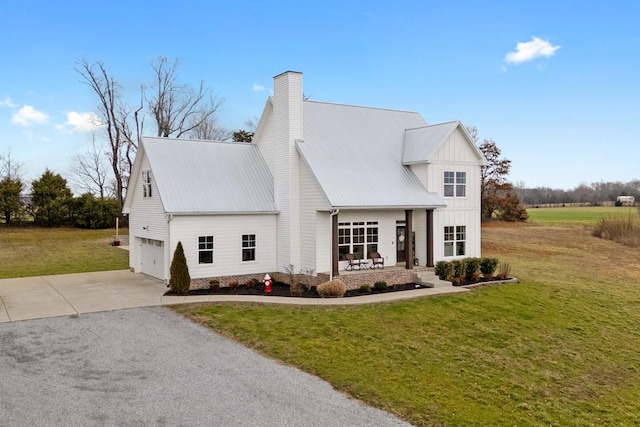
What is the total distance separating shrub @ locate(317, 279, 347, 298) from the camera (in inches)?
701

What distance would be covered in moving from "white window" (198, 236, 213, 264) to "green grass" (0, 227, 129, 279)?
8442 millimetres

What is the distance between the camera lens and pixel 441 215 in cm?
2220

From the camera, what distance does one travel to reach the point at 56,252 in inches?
1257

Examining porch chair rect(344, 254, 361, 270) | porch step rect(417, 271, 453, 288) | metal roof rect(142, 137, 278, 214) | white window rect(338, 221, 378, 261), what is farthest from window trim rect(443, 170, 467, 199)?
metal roof rect(142, 137, 278, 214)

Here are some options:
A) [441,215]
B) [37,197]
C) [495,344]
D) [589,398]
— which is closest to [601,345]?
[495,344]

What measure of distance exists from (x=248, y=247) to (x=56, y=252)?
59.7ft

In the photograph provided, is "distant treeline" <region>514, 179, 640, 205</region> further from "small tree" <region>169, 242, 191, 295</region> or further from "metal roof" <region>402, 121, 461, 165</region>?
"small tree" <region>169, 242, 191, 295</region>

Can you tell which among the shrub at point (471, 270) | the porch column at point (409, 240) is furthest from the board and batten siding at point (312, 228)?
the shrub at point (471, 270)

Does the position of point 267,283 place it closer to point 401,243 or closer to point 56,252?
point 401,243

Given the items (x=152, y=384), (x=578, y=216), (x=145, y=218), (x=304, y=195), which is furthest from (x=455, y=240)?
(x=578, y=216)

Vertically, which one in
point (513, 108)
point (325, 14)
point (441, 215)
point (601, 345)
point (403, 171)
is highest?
point (325, 14)

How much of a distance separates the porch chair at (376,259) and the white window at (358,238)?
0.82ft

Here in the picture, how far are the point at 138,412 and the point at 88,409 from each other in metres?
0.87

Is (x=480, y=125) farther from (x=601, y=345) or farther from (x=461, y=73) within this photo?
(x=601, y=345)
